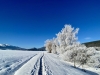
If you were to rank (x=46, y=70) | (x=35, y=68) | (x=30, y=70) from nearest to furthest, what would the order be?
(x=30, y=70), (x=46, y=70), (x=35, y=68)

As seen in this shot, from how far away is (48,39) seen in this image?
9550 cm

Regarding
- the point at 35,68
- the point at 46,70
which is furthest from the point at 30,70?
the point at 46,70

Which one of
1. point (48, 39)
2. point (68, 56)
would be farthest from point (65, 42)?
point (48, 39)

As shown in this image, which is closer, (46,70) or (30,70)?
(30,70)

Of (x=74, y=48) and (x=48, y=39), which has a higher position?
(x=48, y=39)

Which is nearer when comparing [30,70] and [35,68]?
[30,70]

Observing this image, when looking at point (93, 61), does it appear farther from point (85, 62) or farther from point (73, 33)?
point (73, 33)

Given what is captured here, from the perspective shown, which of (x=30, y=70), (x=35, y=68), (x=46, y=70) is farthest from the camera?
(x=35, y=68)

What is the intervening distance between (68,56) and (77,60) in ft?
8.67

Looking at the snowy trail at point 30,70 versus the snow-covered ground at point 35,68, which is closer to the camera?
the snowy trail at point 30,70

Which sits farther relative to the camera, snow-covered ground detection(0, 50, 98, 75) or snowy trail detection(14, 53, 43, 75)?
snow-covered ground detection(0, 50, 98, 75)

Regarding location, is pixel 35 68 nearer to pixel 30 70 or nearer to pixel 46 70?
pixel 30 70

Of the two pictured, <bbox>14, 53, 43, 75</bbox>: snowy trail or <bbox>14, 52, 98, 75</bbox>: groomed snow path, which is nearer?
<bbox>14, 53, 43, 75</bbox>: snowy trail

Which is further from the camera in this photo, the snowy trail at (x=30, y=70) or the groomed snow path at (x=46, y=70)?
the groomed snow path at (x=46, y=70)
